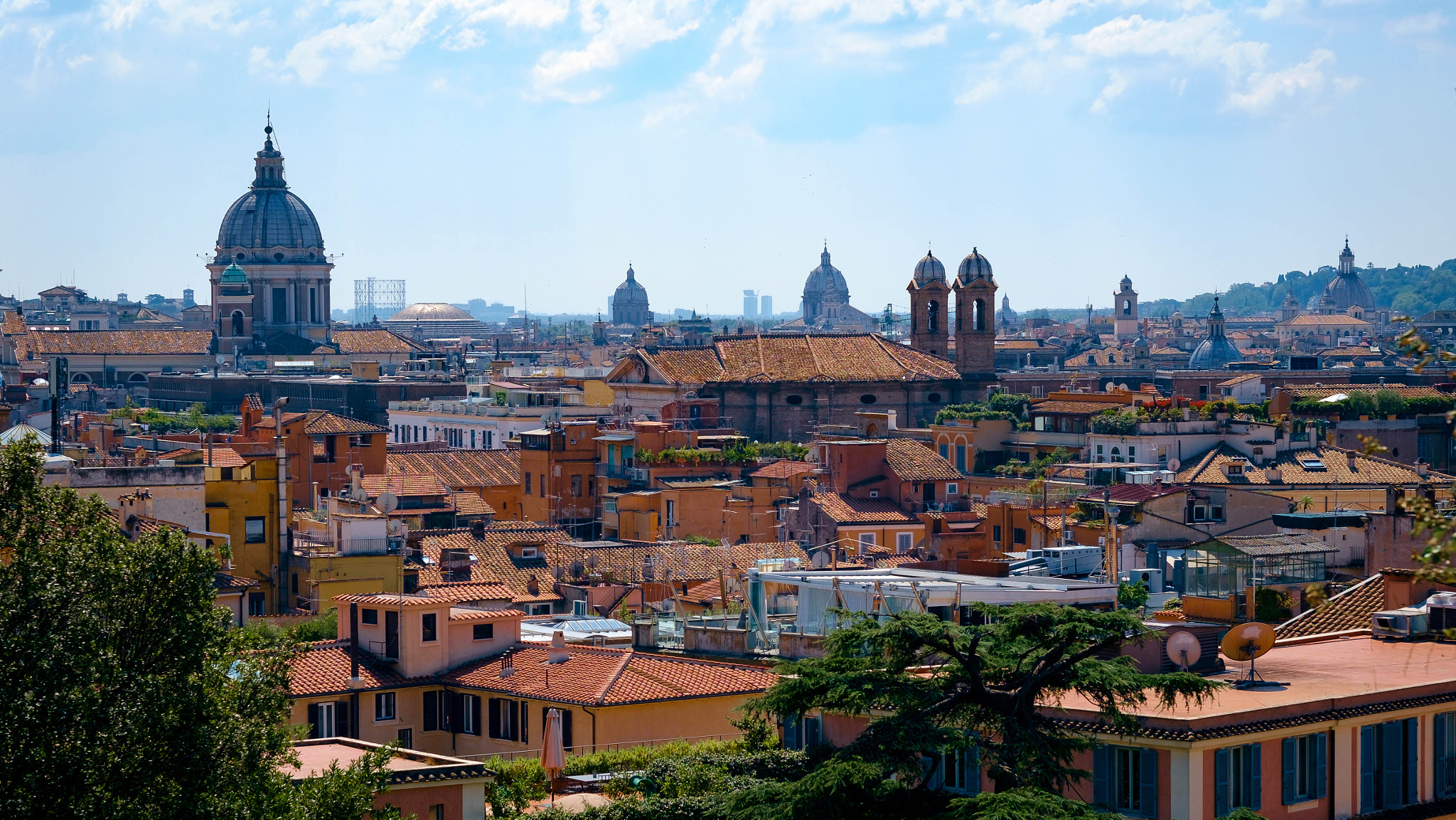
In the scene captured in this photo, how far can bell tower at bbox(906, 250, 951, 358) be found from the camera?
238 feet

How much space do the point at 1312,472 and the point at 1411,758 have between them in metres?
23.9

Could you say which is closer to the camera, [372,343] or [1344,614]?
[1344,614]

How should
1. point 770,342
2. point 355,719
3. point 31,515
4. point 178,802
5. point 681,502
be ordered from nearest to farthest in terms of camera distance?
point 178,802 → point 31,515 → point 355,719 → point 681,502 → point 770,342

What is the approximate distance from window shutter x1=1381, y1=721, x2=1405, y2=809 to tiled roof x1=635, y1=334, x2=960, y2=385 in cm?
5052

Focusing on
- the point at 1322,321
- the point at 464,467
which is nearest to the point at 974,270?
the point at 464,467

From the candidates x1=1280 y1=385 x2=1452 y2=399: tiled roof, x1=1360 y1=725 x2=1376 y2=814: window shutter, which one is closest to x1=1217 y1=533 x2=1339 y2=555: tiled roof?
x1=1360 y1=725 x2=1376 y2=814: window shutter

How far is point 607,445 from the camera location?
4641 centimetres

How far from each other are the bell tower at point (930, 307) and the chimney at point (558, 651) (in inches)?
1986

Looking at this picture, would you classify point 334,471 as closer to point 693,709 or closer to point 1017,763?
point 693,709

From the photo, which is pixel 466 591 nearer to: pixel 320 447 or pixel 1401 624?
pixel 1401 624

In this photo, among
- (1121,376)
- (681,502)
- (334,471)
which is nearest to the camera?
(681,502)

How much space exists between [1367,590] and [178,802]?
9.96 meters

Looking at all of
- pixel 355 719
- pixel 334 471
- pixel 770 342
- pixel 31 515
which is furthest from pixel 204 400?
pixel 31 515

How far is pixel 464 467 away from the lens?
48.8 m
